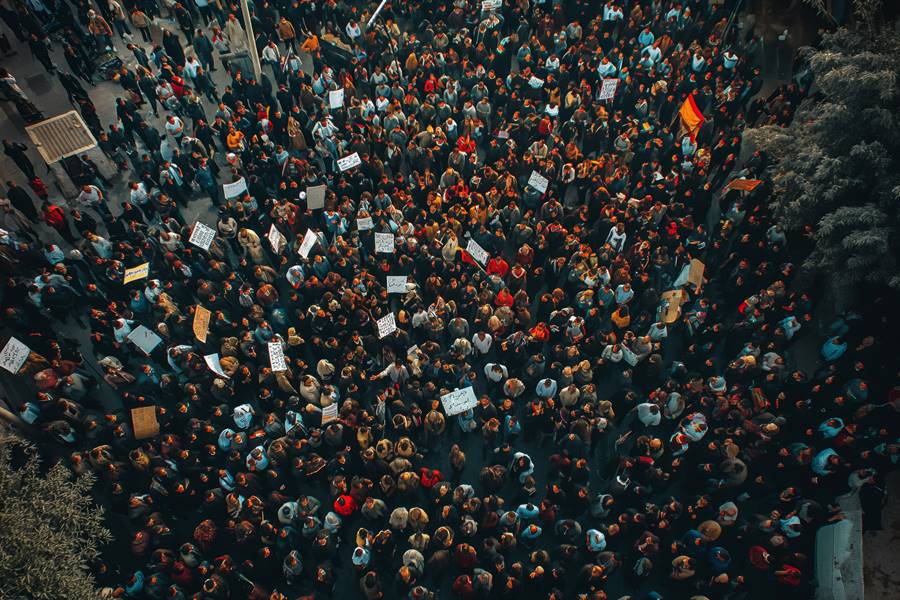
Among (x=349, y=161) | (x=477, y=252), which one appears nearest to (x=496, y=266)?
(x=477, y=252)

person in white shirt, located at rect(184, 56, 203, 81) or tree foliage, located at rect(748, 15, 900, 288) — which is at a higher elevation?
person in white shirt, located at rect(184, 56, 203, 81)

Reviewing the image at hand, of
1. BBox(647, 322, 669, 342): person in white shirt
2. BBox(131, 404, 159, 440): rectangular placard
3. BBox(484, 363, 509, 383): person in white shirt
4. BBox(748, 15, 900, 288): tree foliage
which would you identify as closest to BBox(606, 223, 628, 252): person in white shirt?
BBox(647, 322, 669, 342): person in white shirt

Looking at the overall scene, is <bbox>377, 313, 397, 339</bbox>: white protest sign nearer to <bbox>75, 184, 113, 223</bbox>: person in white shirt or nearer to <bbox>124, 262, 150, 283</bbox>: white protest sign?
<bbox>124, 262, 150, 283</bbox>: white protest sign

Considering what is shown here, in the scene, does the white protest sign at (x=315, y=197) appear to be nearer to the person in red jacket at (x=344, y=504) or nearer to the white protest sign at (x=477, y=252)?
the white protest sign at (x=477, y=252)

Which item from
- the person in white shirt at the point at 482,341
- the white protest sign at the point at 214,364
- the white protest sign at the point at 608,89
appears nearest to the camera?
the white protest sign at the point at 214,364

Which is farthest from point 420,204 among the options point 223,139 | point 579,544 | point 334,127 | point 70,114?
point 70,114

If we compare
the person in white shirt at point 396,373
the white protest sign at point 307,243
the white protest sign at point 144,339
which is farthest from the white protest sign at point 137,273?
the person in white shirt at point 396,373

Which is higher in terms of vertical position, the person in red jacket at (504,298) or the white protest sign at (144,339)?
the person in red jacket at (504,298)

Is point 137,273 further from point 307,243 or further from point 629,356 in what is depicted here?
point 629,356
